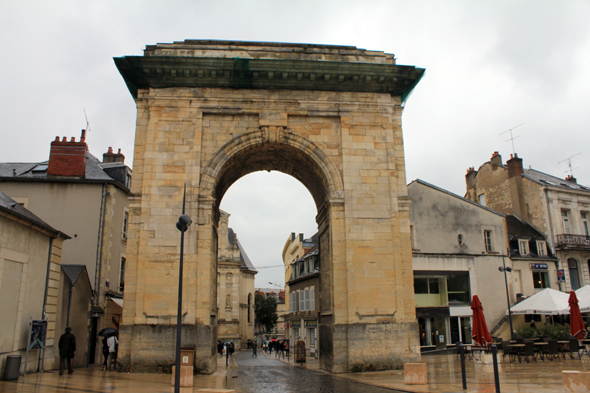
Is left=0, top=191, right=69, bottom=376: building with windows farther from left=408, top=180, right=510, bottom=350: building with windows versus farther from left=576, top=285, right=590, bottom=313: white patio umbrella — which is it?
left=576, top=285, right=590, bottom=313: white patio umbrella

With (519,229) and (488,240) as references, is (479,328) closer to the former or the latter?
(488,240)

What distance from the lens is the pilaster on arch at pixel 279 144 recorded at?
15711mm

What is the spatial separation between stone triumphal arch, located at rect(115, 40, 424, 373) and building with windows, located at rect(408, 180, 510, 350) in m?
10.0

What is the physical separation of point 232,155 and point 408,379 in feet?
30.3

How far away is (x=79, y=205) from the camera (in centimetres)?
Answer: 2002

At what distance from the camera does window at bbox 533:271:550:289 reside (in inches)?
1089

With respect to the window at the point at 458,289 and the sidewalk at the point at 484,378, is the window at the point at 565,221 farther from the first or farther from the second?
the sidewalk at the point at 484,378

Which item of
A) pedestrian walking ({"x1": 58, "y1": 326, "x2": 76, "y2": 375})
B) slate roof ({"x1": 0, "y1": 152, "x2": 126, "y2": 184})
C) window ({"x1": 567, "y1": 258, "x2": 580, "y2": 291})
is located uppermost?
slate roof ({"x1": 0, "y1": 152, "x2": 126, "y2": 184})

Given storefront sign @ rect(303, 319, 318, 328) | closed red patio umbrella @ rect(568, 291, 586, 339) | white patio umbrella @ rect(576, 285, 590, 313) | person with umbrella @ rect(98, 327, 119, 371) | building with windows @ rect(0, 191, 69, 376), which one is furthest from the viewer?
storefront sign @ rect(303, 319, 318, 328)

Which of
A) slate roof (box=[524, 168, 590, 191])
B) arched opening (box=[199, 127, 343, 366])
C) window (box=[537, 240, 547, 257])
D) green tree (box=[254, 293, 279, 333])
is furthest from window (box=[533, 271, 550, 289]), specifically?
green tree (box=[254, 293, 279, 333])

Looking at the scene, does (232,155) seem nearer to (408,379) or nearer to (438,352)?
(408,379)

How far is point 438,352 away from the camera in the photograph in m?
23.5

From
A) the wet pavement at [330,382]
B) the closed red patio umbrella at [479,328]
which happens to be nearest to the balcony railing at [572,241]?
the wet pavement at [330,382]

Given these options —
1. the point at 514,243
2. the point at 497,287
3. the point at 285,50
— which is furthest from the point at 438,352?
the point at 285,50
